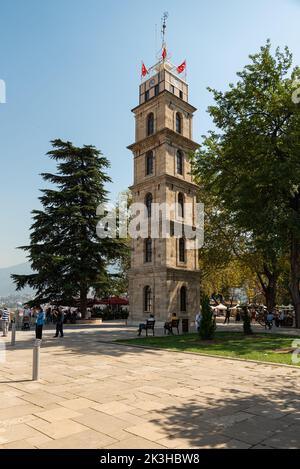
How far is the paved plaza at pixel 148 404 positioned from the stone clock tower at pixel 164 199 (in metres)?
17.0

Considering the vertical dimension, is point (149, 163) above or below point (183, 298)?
above

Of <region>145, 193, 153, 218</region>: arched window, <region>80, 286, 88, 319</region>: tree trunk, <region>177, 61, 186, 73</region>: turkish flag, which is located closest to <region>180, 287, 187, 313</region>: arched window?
<region>145, 193, 153, 218</region>: arched window

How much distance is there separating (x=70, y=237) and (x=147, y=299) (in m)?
9.32

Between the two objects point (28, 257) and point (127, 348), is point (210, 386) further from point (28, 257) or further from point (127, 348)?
point (28, 257)

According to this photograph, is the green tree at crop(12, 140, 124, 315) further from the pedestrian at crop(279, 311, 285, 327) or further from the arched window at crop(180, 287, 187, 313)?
the pedestrian at crop(279, 311, 285, 327)

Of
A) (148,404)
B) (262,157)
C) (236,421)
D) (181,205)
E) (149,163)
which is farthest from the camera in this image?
(149,163)

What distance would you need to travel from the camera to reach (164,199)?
30.2 metres

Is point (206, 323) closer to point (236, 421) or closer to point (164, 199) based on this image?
point (236, 421)

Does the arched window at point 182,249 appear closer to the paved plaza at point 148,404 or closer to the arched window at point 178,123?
the arched window at point 178,123

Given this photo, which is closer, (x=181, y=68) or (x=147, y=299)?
(x=147, y=299)

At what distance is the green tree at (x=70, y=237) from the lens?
32.2 metres

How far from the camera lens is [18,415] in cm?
663

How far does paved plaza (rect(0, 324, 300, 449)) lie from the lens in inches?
218

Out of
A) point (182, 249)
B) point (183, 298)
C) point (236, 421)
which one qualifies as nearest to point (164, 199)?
point (182, 249)
